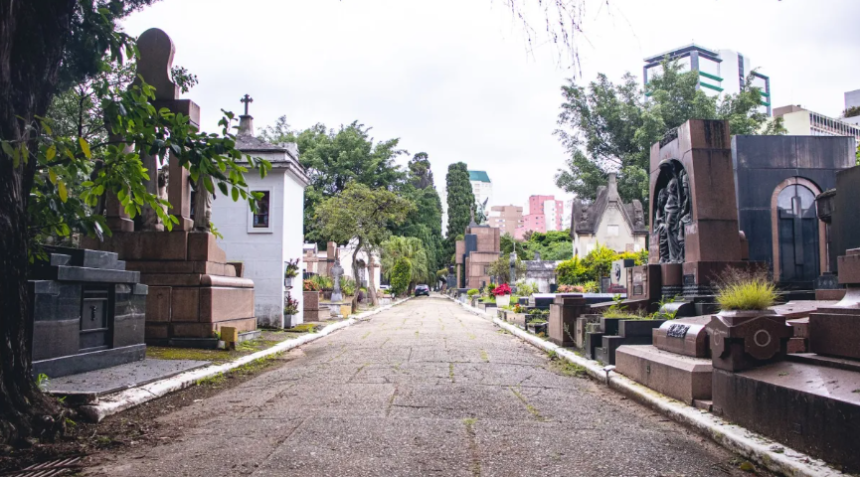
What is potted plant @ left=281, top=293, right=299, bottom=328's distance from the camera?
16.4m

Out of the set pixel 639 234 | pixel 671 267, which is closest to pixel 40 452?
pixel 671 267

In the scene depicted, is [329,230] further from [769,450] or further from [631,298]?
[769,450]

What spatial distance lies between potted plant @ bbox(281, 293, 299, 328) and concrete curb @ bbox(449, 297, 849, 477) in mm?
10501

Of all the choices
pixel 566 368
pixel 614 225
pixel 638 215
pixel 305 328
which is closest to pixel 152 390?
pixel 566 368

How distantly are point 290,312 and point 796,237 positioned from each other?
12472mm

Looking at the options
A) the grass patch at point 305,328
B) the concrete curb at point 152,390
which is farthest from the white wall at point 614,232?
the concrete curb at point 152,390

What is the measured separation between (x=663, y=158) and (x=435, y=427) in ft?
29.9

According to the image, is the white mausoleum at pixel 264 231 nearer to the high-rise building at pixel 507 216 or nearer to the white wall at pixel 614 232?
the white wall at pixel 614 232

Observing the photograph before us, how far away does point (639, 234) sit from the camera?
44125 millimetres

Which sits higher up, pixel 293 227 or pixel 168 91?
pixel 168 91

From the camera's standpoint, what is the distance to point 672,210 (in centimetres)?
1170

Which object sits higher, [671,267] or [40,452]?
[671,267]

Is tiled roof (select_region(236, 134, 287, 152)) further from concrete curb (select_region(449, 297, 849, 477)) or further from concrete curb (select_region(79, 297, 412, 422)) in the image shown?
concrete curb (select_region(449, 297, 849, 477))

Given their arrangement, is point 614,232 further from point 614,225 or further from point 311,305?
point 311,305
